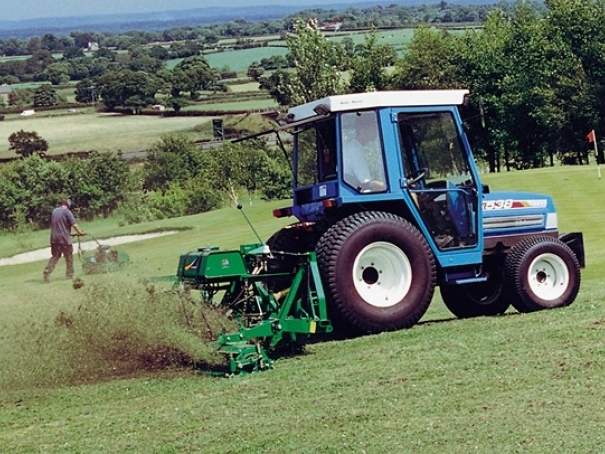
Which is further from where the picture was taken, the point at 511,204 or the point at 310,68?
the point at 310,68

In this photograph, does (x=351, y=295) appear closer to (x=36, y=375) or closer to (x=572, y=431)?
(x=36, y=375)

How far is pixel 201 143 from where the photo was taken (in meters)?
79.9

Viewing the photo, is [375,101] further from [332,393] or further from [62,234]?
[62,234]

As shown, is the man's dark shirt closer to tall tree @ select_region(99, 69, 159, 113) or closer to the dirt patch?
the dirt patch

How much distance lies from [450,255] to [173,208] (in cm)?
4174

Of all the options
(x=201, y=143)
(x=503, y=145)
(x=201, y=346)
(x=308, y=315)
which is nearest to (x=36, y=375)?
(x=201, y=346)

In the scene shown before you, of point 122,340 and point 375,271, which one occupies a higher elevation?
point 375,271

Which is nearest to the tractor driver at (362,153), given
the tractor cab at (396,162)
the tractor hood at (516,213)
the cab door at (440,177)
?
the tractor cab at (396,162)

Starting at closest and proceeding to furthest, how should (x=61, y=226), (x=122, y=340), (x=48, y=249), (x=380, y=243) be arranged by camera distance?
(x=122, y=340) → (x=380, y=243) → (x=61, y=226) → (x=48, y=249)

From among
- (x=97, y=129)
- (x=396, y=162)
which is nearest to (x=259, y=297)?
(x=396, y=162)

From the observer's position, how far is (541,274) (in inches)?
448

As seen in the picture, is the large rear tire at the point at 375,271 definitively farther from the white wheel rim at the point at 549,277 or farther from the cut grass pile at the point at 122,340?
the white wheel rim at the point at 549,277

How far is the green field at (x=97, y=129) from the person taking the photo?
84.7 metres

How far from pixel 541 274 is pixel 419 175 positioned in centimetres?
175
